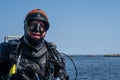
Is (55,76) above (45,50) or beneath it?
beneath

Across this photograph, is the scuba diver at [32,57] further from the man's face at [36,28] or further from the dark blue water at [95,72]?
the dark blue water at [95,72]

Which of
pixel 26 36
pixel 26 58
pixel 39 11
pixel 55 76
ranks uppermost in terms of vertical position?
pixel 39 11

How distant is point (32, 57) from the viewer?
184 inches

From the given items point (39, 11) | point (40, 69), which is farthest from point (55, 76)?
point (39, 11)

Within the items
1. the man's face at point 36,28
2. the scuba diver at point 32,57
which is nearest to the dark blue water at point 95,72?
the scuba diver at point 32,57

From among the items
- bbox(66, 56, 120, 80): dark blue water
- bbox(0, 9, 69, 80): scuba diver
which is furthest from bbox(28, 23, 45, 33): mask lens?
bbox(66, 56, 120, 80): dark blue water

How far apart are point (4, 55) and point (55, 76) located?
0.82m

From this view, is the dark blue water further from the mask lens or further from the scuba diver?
the mask lens

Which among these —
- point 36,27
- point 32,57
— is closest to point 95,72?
point 32,57

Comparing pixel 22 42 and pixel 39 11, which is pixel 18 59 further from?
pixel 39 11

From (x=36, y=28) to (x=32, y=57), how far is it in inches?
16.7

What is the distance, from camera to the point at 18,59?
448 centimetres

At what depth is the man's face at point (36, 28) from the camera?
14.9ft

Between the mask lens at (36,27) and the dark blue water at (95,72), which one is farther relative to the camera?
the dark blue water at (95,72)
